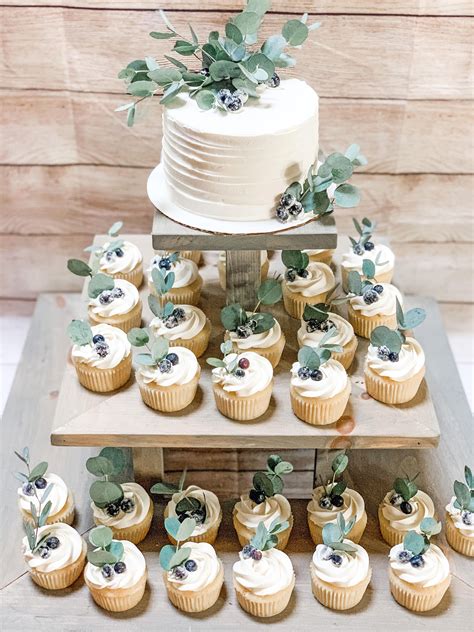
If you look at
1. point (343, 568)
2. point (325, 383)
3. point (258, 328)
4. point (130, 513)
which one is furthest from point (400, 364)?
point (130, 513)

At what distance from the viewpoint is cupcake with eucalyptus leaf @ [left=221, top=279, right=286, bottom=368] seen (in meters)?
→ 1.79

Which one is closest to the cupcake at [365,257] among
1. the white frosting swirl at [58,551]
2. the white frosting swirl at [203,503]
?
the white frosting swirl at [203,503]

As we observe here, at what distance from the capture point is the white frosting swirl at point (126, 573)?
1676 mm

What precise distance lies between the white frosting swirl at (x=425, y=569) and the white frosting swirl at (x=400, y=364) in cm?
32

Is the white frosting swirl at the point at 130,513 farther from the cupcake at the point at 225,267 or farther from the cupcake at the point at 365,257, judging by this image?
the cupcake at the point at 365,257

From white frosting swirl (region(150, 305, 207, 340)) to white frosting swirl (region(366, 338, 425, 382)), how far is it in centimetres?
35

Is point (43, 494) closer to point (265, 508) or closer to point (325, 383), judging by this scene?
point (265, 508)

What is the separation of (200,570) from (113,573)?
16 cm

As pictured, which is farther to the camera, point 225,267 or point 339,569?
point 225,267

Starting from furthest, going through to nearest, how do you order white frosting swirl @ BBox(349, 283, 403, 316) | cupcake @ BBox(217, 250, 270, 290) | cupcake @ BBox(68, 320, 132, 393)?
cupcake @ BBox(217, 250, 270, 290) → white frosting swirl @ BBox(349, 283, 403, 316) → cupcake @ BBox(68, 320, 132, 393)

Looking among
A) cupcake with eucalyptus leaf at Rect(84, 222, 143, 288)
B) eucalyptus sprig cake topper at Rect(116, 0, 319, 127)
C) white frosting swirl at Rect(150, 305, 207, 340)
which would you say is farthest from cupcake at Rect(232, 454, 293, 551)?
eucalyptus sprig cake topper at Rect(116, 0, 319, 127)

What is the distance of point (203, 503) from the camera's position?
72.6 inches

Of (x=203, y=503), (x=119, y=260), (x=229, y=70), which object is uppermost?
(x=229, y=70)

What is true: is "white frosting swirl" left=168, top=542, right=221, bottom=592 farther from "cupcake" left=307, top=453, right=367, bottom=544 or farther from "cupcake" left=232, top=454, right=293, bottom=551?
"cupcake" left=307, top=453, right=367, bottom=544
